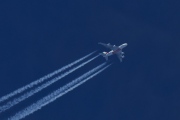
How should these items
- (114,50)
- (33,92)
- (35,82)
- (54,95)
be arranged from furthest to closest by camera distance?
(114,50) < (54,95) < (35,82) < (33,92)

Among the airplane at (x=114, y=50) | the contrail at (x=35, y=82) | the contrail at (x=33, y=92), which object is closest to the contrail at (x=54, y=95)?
the contrail at (x=33, y=92)

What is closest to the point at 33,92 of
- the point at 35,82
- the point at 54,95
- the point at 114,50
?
the point at 35,82

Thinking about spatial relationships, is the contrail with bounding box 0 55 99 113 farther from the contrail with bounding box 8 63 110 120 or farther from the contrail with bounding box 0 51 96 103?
the contrail with bounding box 8 63 110 120

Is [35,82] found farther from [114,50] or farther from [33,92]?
[114,50]

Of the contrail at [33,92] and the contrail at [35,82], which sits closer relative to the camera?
the contrail at [33,92]

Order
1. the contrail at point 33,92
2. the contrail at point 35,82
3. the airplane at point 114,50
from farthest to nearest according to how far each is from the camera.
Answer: the airplane at point 114,50 → the contrail at point 35,82 → the contrail at point 33,92

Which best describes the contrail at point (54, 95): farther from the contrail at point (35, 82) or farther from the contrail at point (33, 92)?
the contrail at point (35, 82)

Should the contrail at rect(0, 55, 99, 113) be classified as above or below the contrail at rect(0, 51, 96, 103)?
below

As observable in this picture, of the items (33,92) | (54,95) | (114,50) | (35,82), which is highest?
(35,82)

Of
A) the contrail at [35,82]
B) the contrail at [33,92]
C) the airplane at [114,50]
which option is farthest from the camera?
the airplane at [114,50]

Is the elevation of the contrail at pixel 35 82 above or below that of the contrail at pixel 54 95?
above

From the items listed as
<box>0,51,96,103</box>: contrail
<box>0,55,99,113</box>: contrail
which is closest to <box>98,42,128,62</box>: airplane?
<box>0,55,99,113</box>: contrail

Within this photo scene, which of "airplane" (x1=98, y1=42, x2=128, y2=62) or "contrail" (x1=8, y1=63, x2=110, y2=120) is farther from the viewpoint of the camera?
"airplane" (x1=98, y1=42, x2=128, y2=62)
